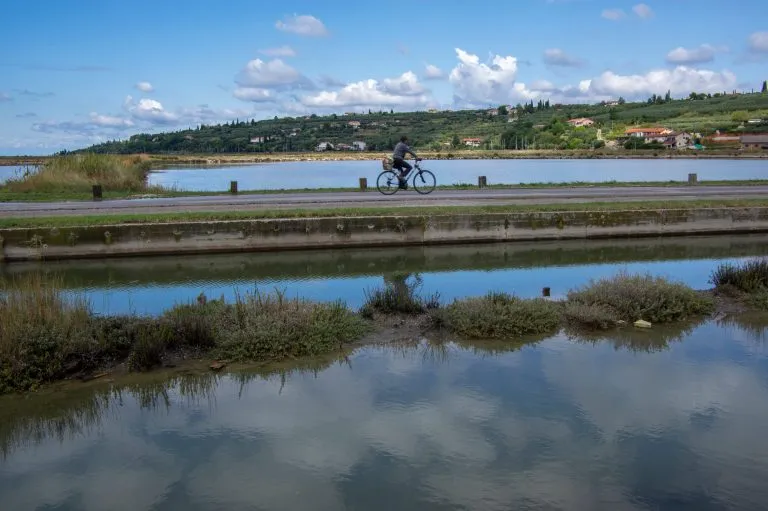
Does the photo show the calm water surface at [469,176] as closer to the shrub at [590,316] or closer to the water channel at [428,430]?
the shrub at [590,316]

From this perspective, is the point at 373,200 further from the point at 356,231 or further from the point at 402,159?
the point at 356,231

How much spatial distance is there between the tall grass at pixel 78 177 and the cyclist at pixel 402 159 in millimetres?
16210

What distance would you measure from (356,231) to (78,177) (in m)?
22.2

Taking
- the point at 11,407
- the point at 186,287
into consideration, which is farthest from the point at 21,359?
the point at 186,287

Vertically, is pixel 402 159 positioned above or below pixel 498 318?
above

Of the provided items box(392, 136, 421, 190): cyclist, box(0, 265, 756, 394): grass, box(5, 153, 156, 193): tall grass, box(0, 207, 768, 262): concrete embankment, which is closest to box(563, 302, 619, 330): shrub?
box(0, 265, 756, 394): grass

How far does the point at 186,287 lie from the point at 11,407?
6.81m

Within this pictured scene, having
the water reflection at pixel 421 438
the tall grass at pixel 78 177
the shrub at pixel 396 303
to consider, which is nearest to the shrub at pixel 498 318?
the shrub at pixel 396 303

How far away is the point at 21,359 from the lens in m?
8.58

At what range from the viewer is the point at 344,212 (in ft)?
66.8

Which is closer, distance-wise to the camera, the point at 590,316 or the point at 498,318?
the point at 498,318

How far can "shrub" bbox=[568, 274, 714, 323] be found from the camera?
37.7ft

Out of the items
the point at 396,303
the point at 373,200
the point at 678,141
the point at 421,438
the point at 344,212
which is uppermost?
the point at 678,141

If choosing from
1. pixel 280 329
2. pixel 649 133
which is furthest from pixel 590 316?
pixel 649 133
